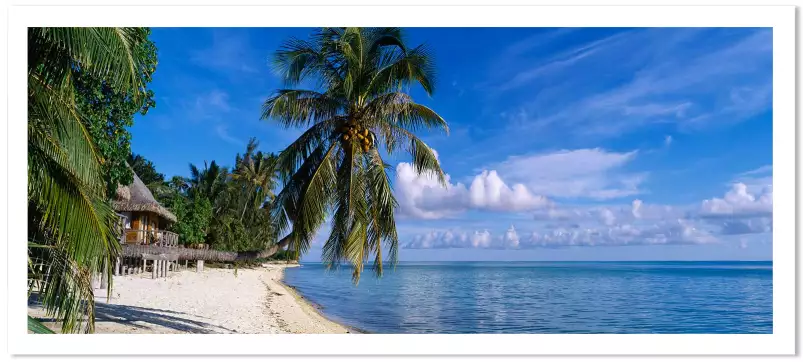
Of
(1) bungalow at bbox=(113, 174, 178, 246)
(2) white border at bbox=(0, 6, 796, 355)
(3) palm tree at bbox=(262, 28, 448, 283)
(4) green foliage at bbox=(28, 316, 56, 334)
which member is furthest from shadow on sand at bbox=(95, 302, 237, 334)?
(1) bungalow at bbox=(113, 174, 178, 246)

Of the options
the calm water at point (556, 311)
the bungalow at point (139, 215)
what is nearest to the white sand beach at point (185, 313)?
the calm water at point (556, 311)

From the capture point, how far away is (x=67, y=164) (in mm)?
4176

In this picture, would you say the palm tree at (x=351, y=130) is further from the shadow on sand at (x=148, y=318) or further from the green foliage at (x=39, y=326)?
the green foliage at (x=39, y=326)

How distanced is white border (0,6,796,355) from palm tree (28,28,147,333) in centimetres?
92

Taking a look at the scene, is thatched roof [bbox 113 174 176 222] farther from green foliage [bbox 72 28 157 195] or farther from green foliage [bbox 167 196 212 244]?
green foliage [bbox 72 28 157 195]

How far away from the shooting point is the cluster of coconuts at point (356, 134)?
7.35 meters

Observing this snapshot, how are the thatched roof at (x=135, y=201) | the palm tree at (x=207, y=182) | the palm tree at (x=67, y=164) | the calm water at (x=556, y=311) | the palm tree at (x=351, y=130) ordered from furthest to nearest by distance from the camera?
the palm tree at (x=207, y=182) → the thatched roof at (x=135, y=201) → the calm water at (x=556, y=311) → the palm tree at (x=351, y=130) → the palm tree at (x=67, y=164)

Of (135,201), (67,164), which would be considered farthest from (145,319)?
(135,201)
